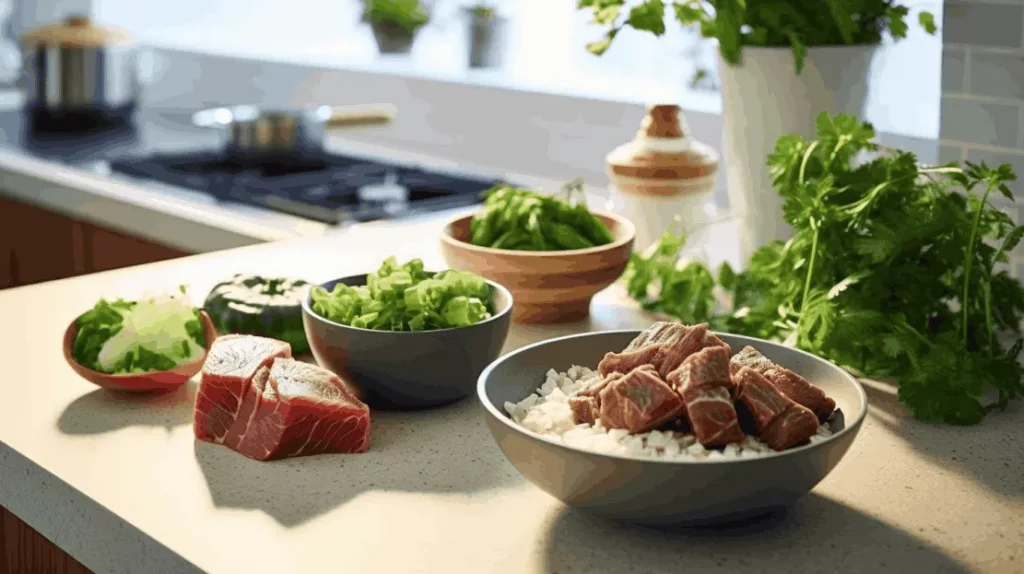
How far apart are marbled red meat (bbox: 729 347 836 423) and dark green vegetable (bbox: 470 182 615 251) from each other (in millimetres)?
501

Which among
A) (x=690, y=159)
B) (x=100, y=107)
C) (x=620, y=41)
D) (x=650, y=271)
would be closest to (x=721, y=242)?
(x=690, y=159)

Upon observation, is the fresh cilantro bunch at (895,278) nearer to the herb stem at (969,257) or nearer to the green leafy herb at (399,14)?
the herb stem at (969,257)

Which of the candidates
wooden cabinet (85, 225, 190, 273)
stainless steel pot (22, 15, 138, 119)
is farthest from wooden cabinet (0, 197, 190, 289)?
stainless steel pot (22, 15, 138, 119)

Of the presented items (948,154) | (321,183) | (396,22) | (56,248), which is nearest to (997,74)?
(948,154)

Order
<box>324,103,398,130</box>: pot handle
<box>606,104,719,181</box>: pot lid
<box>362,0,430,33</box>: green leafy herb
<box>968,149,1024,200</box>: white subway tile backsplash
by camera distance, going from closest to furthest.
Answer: <box>968,149,1024,200</box>: white subway tile backsplash → <box>606,104,719,181</box>: pot lid → <box>324,103,398,130</box>: pot handle → <box>362,0,430,33</box>: green leafy herb

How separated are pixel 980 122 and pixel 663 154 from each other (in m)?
0.41

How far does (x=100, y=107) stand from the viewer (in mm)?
3391

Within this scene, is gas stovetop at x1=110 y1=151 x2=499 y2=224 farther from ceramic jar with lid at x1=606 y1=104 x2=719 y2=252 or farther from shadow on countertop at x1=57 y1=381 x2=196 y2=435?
shadow on countertop at x1=57 y1=381 x2=196 y2=435

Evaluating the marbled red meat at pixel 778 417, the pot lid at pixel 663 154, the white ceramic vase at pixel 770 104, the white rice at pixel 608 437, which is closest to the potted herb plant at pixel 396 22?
the pot lid at pixel 663 154

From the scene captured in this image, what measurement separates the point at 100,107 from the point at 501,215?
86.2 inches

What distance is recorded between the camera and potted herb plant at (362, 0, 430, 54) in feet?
11.5

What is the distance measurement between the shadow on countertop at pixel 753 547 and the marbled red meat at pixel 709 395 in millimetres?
80

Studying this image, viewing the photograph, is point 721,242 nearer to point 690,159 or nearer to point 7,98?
point 690,159

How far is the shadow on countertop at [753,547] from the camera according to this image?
35.8 inches
